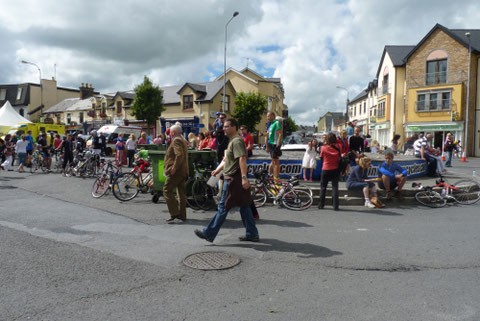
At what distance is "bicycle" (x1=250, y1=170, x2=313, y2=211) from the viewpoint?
8.34 metres

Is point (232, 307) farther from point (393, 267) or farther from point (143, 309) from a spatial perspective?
point (393, 267)

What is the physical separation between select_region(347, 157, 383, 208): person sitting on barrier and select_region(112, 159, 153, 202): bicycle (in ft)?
16.9

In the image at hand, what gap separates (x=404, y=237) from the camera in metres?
5.80

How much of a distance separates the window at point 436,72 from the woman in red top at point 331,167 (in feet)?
106

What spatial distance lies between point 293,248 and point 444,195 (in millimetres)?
5694

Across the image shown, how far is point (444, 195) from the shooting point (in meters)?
8.84

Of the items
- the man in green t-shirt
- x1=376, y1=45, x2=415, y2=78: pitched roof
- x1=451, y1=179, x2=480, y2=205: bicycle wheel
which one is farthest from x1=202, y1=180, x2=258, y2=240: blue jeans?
x1=376, y1=45, x2=415, y2=78: pitched roof

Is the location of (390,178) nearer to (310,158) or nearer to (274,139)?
(310,158)

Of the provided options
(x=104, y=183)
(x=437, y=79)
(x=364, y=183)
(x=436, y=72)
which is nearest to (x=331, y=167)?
(x=364, y=183)

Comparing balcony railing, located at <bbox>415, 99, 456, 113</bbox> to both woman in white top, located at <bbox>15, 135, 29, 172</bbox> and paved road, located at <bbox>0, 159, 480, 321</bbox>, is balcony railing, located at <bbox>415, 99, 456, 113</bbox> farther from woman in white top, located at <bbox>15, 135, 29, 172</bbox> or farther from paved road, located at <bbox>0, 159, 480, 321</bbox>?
woman in white top, located at <bbox>15, 135, 29, 172</bbox>

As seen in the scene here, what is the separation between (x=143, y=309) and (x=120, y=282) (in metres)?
0.76

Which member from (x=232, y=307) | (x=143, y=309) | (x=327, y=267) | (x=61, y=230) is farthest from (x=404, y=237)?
(x=61, y=230)

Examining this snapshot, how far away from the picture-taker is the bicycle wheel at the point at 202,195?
26.4ft

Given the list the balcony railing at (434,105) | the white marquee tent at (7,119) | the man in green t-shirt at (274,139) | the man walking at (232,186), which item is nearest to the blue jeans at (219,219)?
the man walking at (232,186)
